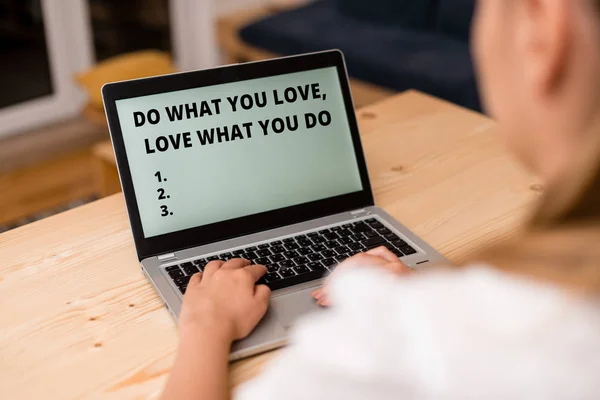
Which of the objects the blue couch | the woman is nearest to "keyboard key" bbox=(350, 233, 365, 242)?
the woman

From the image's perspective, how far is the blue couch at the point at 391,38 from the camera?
2.53m

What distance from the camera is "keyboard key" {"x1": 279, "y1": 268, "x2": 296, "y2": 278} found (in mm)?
967

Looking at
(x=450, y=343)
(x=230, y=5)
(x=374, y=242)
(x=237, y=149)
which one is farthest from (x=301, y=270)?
(x=230, y=5)

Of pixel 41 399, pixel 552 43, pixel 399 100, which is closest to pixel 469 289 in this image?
pixel 552 43

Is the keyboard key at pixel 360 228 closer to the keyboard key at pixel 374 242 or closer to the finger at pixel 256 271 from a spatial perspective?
the keyboard key at pixel 374 242

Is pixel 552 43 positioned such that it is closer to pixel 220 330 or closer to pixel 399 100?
pixel 220 330

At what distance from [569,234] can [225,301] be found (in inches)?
19.8

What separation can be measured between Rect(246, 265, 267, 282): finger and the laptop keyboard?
14 millimetres

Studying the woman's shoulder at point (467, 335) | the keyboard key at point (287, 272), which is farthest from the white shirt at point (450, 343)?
the keyboard key at point (287, 272)

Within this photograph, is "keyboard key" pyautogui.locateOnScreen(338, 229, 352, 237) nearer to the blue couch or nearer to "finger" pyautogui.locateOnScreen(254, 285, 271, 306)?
"finger" pyautogui.locateOnScreen(254, 285, 271, 306)

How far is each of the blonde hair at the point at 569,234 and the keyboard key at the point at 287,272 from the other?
542 mm

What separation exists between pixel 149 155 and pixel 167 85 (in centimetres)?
11

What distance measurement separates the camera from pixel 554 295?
436 mm

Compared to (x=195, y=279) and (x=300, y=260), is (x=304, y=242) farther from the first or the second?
(x=195, y=279)
